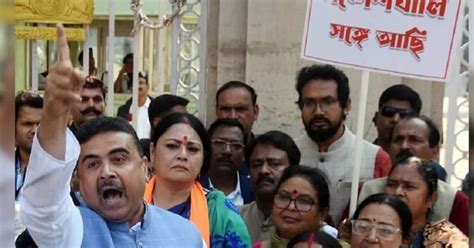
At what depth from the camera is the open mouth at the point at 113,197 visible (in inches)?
91.7

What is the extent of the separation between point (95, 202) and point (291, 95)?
357cm

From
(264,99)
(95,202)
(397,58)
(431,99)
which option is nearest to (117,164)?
(95,202)

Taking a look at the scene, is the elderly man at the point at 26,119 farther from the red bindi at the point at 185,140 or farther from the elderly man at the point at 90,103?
the red bindi at the point at 185,140

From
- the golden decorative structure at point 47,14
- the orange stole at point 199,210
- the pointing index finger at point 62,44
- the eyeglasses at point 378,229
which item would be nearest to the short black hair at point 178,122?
the orange stole at point 199,210

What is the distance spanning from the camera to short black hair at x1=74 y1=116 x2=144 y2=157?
2.49 metres

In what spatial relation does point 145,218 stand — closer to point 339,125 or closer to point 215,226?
point 215,226

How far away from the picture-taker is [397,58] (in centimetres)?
376

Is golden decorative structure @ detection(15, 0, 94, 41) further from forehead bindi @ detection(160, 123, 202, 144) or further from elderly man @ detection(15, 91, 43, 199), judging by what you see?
forehead bindi @ detection(160, 123, 202, 144)

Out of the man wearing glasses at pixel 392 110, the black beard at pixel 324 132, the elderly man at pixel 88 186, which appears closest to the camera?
the elderly man at pixel 88 186

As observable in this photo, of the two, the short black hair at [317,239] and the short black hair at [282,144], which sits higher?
the short black hair at [282,144]

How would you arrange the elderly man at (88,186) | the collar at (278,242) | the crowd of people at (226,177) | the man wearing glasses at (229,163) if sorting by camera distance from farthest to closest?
the man wearing glasses at (229,163) < the collar at (278,242) < the crowd of people at (226,177) < the elderly man at (88,186)

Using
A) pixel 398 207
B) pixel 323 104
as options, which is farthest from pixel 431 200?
pixel 323 104

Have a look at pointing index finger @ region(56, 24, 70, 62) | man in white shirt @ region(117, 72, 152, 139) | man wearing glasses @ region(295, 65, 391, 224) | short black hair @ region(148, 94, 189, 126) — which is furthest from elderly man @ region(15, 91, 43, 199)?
man in white shirt @ region(117, 72, 152, 139)

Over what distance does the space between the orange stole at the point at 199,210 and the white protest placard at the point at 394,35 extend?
3.47ft
